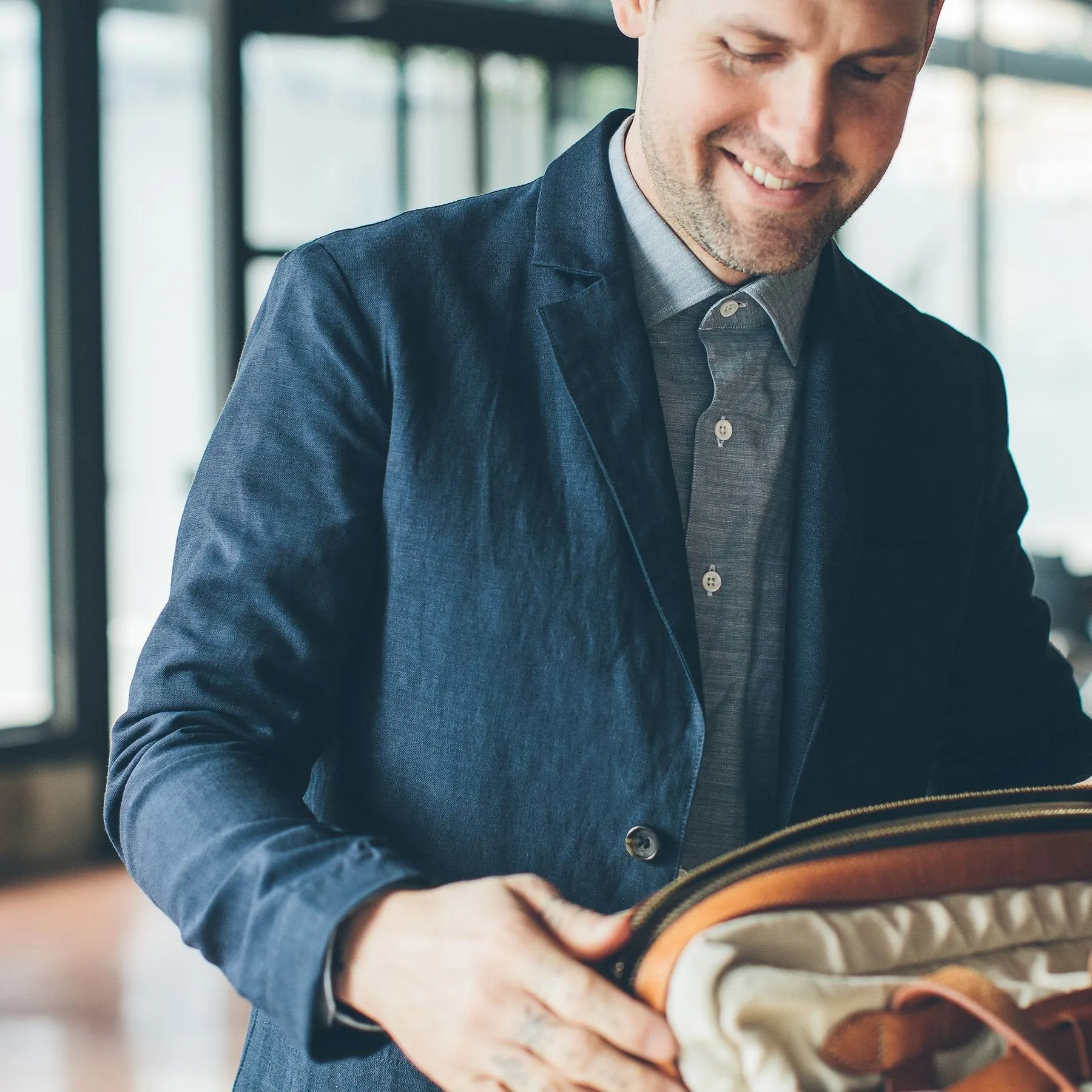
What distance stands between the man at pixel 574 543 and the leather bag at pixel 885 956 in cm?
16

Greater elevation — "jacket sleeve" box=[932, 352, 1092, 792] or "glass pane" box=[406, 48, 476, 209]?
"glass pane" box=[406, 48, 476, 209]

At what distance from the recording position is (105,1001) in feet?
11.3

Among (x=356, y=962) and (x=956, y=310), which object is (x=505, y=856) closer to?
(x=356, y=962)

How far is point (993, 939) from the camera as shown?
70cm

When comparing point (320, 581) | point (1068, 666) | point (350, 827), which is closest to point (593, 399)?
point (320, 581)

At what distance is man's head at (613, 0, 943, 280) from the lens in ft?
2.81

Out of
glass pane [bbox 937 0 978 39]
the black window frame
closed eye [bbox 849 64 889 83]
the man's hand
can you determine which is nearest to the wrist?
the man's hand

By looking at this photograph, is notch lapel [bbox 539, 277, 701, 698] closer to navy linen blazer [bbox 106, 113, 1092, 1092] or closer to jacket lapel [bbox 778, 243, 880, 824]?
navy linen blazer [bbox 106, 113, 1092, 1092]

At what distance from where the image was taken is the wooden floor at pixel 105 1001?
3.07m

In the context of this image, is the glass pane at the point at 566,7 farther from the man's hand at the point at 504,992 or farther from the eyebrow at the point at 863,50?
the man's hand at the point at 504,992

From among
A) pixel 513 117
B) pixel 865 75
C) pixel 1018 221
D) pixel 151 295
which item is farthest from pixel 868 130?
pixel 1018 221

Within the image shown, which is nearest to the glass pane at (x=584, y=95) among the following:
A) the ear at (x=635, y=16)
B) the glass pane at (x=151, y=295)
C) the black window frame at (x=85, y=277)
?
the black window frame at (x=85, y=277)

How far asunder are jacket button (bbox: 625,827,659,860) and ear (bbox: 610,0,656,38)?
0.53m

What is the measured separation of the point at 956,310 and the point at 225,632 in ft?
20.5
